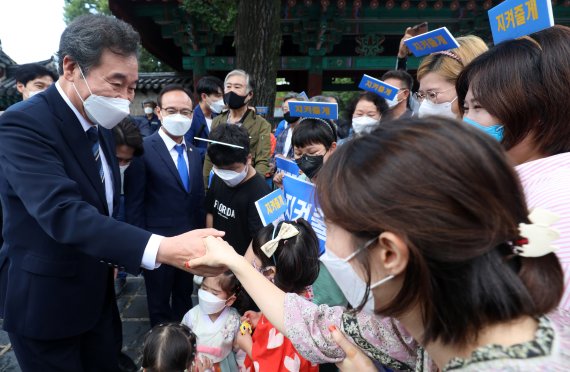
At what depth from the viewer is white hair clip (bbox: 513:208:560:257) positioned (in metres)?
0.70

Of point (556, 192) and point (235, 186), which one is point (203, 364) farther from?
point (556, 192)

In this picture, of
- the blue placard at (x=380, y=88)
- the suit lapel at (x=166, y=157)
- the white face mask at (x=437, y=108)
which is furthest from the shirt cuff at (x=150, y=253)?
the blue placard at (x=380, y=88)

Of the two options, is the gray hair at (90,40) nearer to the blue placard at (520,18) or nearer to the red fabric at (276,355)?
the red fabric at (276,355)

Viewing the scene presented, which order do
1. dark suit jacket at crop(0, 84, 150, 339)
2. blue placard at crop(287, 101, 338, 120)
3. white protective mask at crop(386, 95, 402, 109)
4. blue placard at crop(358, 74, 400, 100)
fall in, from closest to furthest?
1. dark suit jacket at crop(0, 84, 150, 339)
2. blue placard at crop(287, 101, 338, 120)
3. blue placard at crop(358, 74, 400, 100)
4. white protective mask at crop(386, 95, 402, 109)

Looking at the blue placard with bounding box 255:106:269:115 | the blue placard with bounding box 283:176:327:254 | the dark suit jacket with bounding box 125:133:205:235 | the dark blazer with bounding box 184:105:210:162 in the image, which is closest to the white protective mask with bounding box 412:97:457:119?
the blue placard with bounding box 283:176:327:254

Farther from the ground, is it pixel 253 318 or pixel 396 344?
pixel 396 344

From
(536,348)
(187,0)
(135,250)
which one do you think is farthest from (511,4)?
(187,0)

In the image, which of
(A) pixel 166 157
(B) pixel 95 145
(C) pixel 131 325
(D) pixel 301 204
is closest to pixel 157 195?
(A) pixel 166 157

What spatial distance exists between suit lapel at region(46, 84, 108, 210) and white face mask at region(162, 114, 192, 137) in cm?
112

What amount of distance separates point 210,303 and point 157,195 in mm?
1054

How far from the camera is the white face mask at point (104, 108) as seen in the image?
1.62m

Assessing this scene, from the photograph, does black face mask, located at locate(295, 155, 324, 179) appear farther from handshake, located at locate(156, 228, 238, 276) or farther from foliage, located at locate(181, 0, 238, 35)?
foliage, located at locate(181, 0, 238, 35)

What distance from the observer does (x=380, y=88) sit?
3244mm

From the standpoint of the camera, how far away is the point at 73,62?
1610 millimetres
